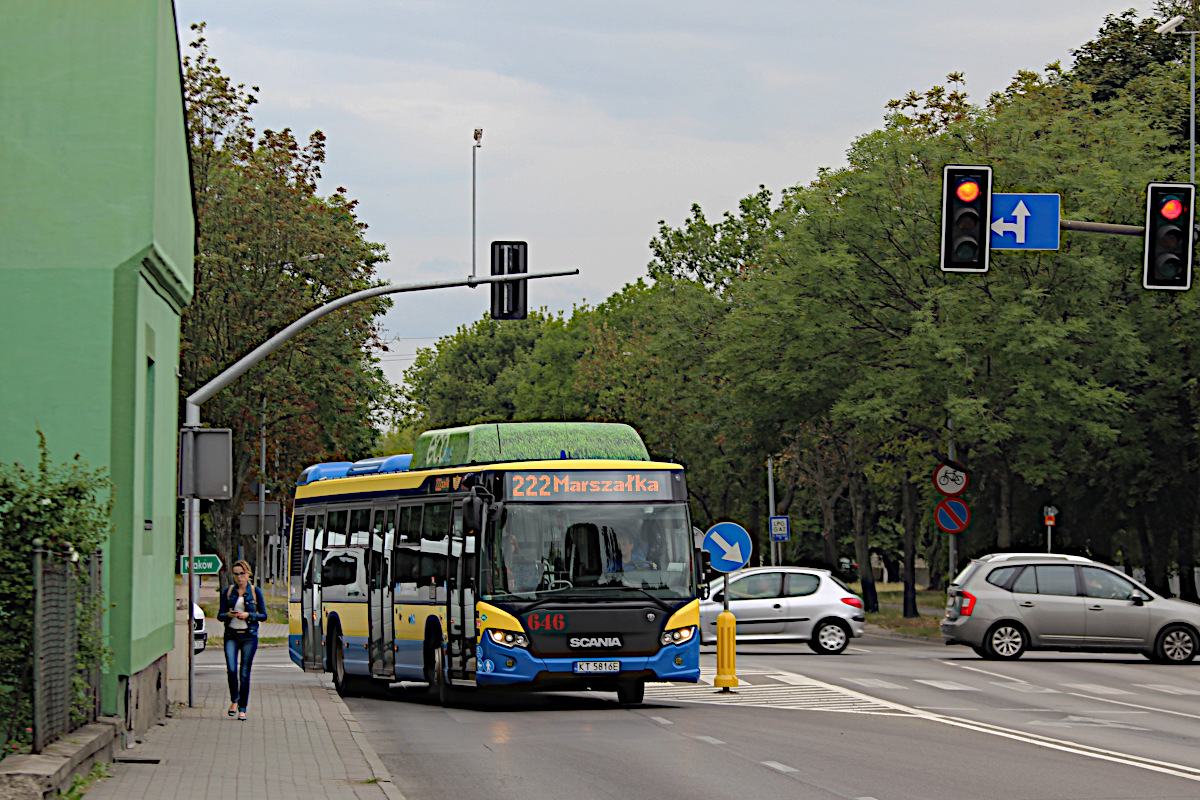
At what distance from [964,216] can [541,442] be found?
18.7 ft

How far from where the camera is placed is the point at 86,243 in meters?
14.6

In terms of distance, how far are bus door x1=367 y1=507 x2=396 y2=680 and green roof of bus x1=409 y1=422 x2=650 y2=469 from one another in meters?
1.65

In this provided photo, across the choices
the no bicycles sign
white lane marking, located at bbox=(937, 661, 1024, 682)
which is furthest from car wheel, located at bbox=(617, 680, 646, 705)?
the no bicycles sign

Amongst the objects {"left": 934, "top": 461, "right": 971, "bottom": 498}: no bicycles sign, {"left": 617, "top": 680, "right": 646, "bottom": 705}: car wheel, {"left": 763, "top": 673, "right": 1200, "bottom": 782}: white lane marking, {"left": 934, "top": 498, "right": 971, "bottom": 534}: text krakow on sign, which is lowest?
{"left": 617, "top": 680, "right": 646, "bottom": 705}: car wheel

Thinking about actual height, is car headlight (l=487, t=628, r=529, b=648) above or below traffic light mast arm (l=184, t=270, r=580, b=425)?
below

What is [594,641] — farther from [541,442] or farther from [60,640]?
[60,640]

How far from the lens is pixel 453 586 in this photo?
19.6 metres

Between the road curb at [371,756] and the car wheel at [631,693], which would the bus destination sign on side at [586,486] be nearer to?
the car wheel at [631,693]

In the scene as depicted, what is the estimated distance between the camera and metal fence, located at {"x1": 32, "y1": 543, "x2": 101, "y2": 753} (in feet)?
35.9

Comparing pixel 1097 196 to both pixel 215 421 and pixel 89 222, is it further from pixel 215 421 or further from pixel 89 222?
pixel 89 222

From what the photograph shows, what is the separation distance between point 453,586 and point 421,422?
336ft

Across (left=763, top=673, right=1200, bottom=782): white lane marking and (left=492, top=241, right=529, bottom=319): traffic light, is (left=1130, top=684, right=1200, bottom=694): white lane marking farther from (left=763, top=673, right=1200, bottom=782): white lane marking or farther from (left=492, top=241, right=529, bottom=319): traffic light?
(left=492, top=241, right=529, bottom=319): traffic light

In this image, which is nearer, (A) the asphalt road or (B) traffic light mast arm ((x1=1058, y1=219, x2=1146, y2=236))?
(A) the asphalt road

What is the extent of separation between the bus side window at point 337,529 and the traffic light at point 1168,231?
11.5 metres
